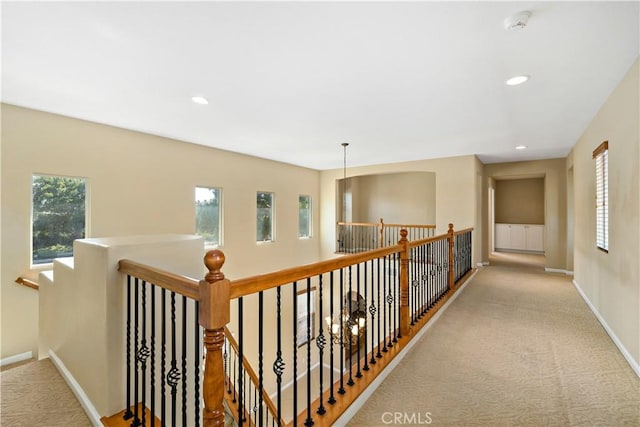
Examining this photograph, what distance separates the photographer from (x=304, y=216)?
8461mm

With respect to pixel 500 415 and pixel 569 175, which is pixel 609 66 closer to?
pixel 500 415

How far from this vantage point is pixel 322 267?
171cm

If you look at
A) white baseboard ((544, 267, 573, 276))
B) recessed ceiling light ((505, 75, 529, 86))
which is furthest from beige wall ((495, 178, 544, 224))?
recessed ceiling light ((505, 75, 529, 86))

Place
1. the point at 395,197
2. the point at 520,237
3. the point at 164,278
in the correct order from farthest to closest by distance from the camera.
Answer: the point at 395,197, the point at 520,237, the point at 164,278

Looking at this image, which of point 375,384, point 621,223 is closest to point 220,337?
point 375,384

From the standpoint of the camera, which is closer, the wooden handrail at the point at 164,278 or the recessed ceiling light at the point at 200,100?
the wooden handrail at the point at 164,278

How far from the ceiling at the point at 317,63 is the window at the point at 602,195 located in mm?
585

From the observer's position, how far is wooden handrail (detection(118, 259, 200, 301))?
1218 mm

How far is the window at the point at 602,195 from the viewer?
3188 millimetres

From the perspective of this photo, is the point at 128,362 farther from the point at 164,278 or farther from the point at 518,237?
the point at 518,237

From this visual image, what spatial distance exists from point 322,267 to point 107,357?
1367mm

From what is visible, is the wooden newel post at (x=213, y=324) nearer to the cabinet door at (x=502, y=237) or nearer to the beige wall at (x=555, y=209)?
the beige wall at (x=555, y=209)

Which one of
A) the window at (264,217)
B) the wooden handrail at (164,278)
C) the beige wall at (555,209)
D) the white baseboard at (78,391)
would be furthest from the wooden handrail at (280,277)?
the beige wall at (555,209)

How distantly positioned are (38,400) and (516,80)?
183 inches
